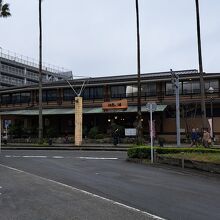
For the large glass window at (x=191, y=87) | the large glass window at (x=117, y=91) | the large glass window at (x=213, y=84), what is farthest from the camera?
the large glass window at (x=117, y=91)

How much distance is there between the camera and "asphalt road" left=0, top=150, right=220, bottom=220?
9188 mm

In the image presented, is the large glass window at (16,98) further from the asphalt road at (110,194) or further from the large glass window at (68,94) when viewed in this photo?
the asphalt road at (110,194)

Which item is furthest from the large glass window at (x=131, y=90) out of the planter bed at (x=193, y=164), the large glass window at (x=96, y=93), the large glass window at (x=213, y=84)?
the planter bed at (x=193, y=164)

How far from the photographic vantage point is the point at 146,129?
165 feet

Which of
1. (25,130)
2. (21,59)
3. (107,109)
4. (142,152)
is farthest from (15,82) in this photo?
(142,152)

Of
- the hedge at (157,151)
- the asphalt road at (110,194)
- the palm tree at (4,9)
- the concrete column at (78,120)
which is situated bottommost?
the asphalt road at (110,194)

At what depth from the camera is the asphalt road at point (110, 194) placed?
9.19 m

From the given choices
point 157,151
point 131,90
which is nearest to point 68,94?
point 131,90

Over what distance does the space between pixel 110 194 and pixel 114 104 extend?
36.7 metres

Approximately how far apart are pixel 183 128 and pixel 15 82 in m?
76.5

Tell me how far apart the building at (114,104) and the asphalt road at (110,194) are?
28848mm

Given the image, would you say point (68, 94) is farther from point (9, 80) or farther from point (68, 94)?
point (9, 80)

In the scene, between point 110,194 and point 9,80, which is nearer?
point 110,194

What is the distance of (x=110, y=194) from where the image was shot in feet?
38.4
